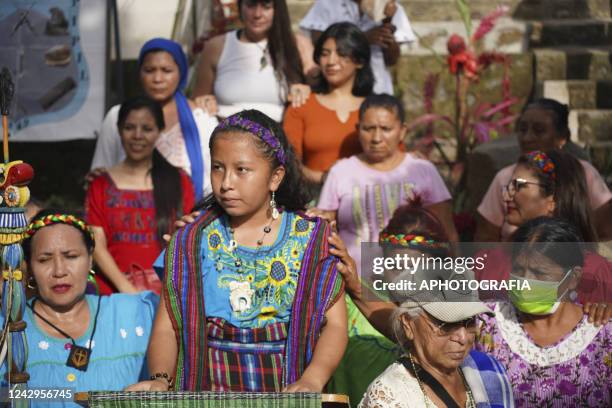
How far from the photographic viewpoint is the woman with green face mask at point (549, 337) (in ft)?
14.0

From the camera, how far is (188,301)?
12.9 feet

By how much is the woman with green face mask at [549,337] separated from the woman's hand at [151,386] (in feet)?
4.36

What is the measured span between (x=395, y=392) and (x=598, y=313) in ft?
3.78

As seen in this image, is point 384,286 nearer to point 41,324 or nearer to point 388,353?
point 388,353

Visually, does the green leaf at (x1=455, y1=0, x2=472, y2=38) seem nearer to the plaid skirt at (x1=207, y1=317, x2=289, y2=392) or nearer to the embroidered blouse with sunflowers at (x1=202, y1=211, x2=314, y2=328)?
the embroidered blouse with sunflowers at (x1=202, y1=211, x2=314, y2=328)

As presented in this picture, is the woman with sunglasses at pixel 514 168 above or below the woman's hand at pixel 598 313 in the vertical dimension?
above

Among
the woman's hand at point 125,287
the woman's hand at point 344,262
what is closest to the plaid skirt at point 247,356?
the woman's hand at point 344,262

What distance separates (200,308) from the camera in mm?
3916

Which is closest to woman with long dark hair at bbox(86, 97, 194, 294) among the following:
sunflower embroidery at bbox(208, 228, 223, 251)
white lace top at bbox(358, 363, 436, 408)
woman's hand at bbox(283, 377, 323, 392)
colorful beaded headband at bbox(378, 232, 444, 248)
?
colorful beaded headband at bbox(378, 232, 444, 248)

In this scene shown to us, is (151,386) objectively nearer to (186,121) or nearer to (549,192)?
(549,192)

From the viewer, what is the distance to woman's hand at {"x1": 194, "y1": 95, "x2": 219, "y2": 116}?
637cm

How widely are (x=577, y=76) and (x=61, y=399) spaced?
532 cm

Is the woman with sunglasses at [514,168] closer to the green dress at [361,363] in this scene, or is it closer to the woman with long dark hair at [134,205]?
the green dress at [361,363]

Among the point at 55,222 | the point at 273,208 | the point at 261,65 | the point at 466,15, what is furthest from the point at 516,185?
the point at 466,15
